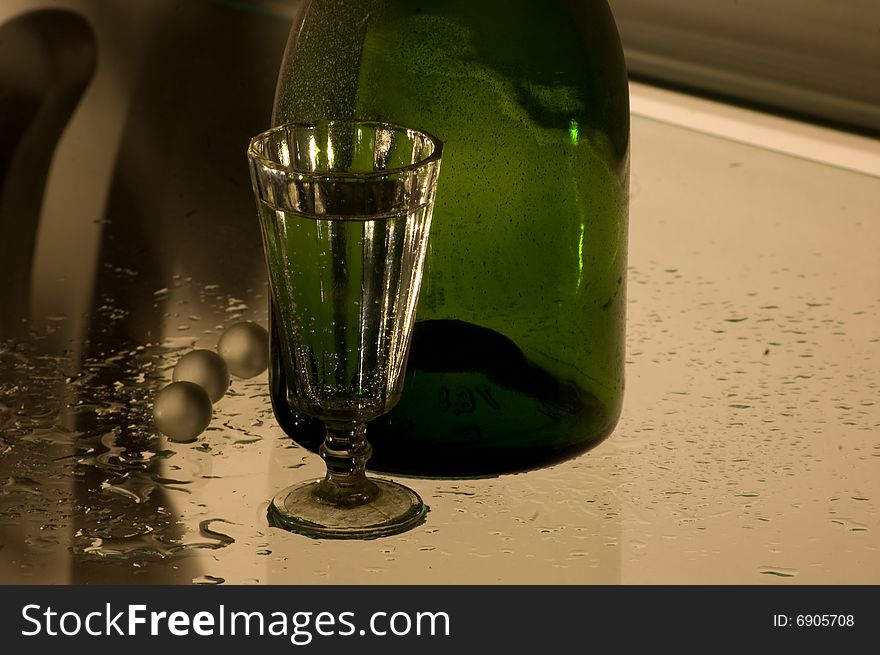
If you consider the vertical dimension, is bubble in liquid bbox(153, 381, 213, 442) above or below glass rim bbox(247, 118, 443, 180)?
below

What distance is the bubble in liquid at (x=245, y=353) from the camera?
0.80 metres

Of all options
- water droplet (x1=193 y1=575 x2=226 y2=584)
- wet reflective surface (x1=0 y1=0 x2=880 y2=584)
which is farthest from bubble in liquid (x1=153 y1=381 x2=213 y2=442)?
water droplet (x1=193 y1=575 x2=226 y2=584)

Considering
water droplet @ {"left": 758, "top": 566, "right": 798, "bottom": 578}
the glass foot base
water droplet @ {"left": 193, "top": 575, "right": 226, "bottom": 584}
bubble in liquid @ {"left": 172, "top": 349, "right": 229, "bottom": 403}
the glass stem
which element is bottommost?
water droplet @ {"left": 193, "top": 575, "right": 226, "bottom": 584}

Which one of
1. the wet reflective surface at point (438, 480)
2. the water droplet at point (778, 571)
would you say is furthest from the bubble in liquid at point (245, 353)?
the water droplet at point (778, 571)

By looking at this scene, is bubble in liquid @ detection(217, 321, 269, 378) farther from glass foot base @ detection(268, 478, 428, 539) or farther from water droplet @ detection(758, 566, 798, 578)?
water droplet @ detection(758, 566, 798, 578)

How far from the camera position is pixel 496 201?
69 cm

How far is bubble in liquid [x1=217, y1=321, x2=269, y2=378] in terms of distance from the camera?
0.80 metres

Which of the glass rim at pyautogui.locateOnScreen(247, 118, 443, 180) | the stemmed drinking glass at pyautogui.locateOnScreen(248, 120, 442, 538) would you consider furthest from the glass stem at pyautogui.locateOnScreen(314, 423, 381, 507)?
the glass rim at pyautogui.locateOnScreen(247, 118, 443, 180)

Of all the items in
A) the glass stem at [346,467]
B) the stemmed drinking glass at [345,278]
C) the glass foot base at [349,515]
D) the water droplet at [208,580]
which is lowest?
the water droplet at [208,580]

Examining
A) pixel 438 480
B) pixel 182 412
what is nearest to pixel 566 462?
pixel 438 480

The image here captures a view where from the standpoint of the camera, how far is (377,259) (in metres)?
0.61

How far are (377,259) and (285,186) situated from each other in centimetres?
4

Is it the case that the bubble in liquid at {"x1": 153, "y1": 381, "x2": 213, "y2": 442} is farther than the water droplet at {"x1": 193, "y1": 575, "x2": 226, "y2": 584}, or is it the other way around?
the bubble in liquid at {"x1": 153, "y1": 381, "x2": 213, "y2": 442}

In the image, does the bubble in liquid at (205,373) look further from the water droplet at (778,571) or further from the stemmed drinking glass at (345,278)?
the water droplet at (778,571)
